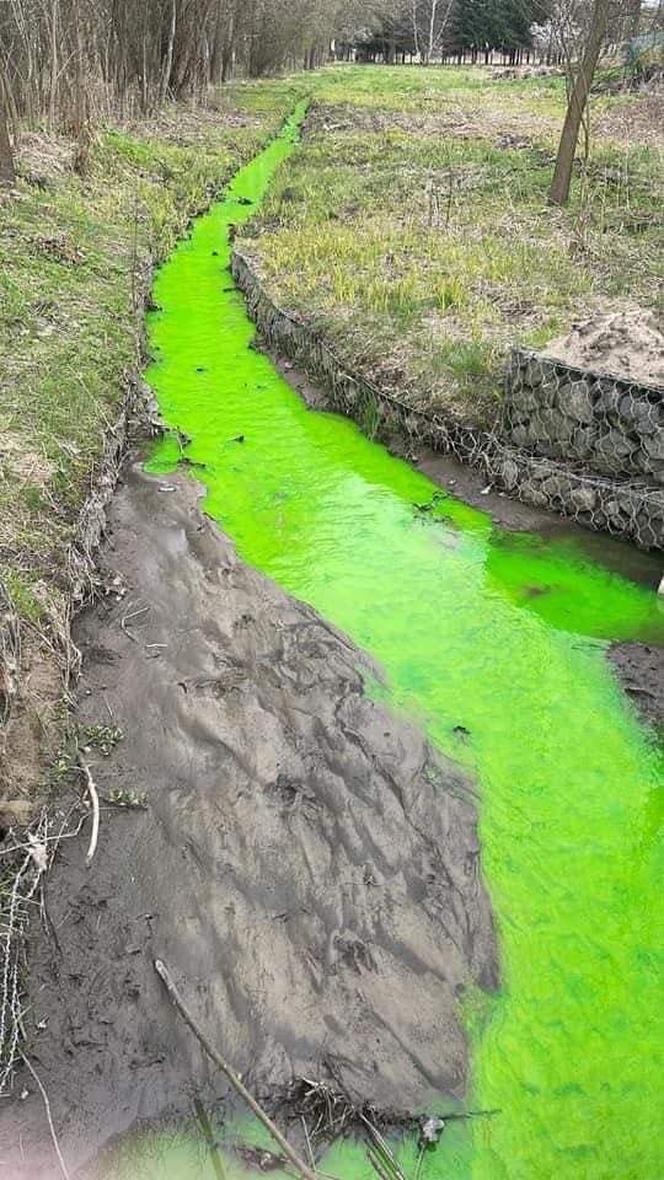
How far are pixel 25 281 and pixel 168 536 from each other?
14.7 ft

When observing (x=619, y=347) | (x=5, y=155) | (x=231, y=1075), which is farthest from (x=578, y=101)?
(x=231, y=1075)

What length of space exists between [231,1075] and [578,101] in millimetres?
13357

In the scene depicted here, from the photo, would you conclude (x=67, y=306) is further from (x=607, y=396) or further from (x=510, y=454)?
(x=607, y=396)

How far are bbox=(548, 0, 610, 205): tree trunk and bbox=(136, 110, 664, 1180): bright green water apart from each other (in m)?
6.58

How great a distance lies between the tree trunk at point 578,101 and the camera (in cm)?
1148

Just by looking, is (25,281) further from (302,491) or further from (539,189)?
(539,189)

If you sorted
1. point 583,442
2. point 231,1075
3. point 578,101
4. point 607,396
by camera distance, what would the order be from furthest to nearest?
point 578,101 < point 583,442 < point 607,396 < point 231,1075

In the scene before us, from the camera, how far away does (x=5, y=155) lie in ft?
37.8

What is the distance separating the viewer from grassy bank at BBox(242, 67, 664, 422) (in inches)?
334

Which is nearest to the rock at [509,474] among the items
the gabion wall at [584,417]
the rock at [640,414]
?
the gabion wall at [584,417]

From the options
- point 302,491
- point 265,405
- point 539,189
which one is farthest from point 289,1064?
point 539,189

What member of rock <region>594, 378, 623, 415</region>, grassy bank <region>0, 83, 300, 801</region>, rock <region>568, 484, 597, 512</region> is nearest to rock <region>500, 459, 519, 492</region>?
rock <region>568, 484, 597, 512</region>

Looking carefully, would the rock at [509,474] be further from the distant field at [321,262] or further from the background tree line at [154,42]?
the background tree line at [154,42]

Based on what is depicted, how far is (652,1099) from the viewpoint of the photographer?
10.4 feet
